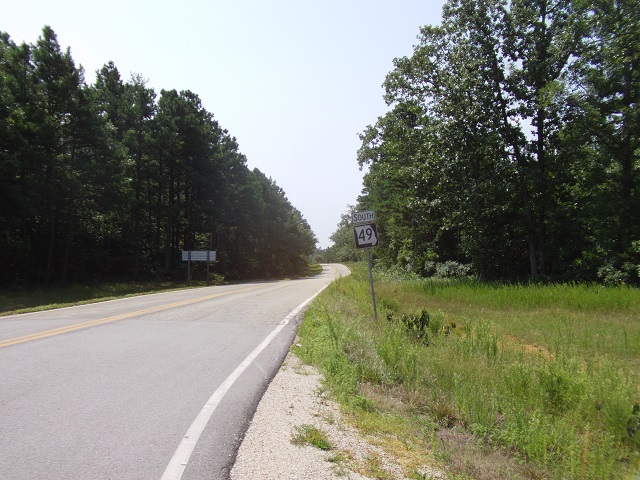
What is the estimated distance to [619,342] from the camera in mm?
8664

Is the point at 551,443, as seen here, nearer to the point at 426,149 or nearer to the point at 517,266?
the point at 426,149

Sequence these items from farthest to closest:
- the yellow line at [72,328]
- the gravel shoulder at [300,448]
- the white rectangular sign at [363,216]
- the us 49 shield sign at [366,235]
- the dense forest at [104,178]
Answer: the dense forest at [104,178], the white rectangular sign at [363,216], the us 49 shield sign at [366,235], the yellow line at [72,328], the gravel shoulder at [300,448]

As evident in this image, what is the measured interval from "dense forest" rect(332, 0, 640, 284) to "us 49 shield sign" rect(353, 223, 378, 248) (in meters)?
14.1

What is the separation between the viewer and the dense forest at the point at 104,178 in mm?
24703

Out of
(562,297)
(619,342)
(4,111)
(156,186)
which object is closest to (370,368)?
(619,342)

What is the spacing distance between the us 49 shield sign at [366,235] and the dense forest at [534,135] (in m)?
14.1

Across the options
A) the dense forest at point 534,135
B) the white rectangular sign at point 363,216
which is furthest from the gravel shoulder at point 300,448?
the dense forest at point 534,135

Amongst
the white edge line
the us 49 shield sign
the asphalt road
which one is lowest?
the white edge line

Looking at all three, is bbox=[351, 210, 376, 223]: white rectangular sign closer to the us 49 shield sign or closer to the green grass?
the us 49 shield sign

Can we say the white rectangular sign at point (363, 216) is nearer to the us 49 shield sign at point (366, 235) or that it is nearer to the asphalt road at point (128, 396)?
the us 49 shield sign at point (366, 235)

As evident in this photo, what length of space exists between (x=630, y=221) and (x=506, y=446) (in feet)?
68.6

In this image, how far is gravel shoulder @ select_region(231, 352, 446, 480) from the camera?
10.6ft

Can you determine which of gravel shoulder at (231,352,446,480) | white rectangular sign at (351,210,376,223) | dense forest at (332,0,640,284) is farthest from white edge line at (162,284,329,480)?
dense forest at (332,0,640,284)

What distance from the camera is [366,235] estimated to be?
32.7 feet
